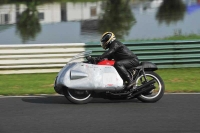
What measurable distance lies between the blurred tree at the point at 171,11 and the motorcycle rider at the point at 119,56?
18165 mm

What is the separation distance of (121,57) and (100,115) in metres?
1.62

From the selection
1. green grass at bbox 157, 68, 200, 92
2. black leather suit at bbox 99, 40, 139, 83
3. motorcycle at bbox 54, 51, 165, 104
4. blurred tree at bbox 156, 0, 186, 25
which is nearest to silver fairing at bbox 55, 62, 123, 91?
motorcycle at bbox 54, 51, 165, 104

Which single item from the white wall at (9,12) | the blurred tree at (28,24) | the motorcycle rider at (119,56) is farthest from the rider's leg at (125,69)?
the white wall at (9,12)

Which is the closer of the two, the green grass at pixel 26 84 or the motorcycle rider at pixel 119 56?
the motorcycle rider at pixel 119 56

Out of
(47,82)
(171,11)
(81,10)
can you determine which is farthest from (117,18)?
(47,82)

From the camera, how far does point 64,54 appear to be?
49.2 ft

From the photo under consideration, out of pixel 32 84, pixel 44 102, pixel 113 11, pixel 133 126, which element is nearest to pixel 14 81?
pixel 32 84

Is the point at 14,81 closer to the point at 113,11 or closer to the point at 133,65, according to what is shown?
the point at 133,65

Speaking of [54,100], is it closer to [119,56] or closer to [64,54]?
[119,56]

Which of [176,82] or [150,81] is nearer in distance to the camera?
[150,81]

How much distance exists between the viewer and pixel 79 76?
10.1 meters

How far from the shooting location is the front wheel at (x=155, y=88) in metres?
10.3

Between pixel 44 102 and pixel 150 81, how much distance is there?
213 centimetres

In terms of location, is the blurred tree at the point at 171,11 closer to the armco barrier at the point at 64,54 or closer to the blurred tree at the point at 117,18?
the blurred tree at the point at 117,18
